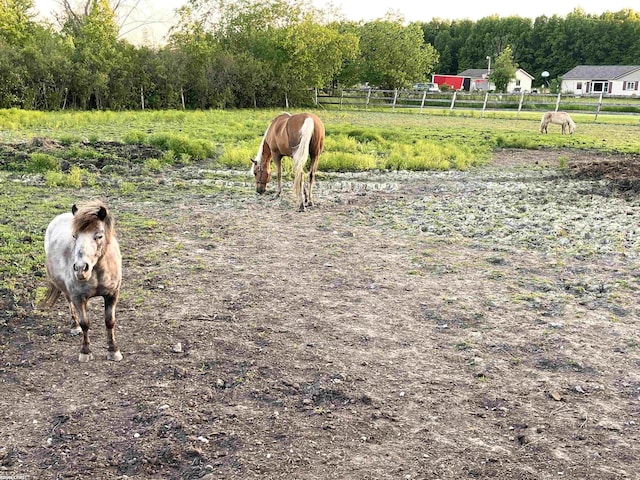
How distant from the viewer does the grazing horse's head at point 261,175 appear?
413 inches

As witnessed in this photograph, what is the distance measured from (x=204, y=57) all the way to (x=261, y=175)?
1080 inches

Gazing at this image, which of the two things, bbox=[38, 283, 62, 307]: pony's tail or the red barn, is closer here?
bbox=[38, 283, 62, 307]: pony's tail

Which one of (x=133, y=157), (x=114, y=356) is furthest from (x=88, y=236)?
(x=133, y=157)

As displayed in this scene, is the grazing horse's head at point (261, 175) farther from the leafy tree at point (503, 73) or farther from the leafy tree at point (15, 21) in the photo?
the leafy tree at point (503, 73)

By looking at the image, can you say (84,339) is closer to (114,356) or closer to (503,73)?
(114,356)

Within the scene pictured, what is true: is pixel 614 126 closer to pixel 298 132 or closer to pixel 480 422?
pixel 298 132

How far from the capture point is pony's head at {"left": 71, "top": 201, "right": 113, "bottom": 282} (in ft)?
12.2

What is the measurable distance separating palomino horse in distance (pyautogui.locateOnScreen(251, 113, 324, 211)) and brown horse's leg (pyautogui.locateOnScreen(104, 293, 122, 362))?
5.38 meters

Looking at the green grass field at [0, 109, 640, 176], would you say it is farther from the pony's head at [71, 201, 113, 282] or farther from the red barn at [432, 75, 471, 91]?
the red barn at [432, 75, 471, 91]

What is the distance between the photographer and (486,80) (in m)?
81.9

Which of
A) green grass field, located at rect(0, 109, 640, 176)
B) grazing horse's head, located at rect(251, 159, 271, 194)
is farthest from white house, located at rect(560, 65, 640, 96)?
grazing horse's head, located at rect(251, 159, 271, 194)

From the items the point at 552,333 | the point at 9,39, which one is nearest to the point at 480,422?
the point at 552,333

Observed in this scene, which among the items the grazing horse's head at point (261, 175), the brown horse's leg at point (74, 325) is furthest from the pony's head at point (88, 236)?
the grazing horse's head at point (261, 175)

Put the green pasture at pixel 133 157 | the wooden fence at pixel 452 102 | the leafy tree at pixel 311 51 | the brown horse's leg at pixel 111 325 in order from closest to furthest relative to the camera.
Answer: the brown horse's leg at pixel 111 325
the green pasture at pixel 133 157
the wooden fence at pixel 452 102
the leafy tree at pixel 311 51
